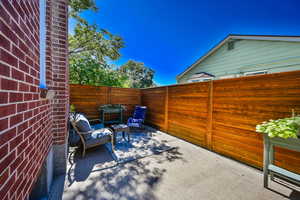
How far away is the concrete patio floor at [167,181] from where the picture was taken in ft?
6.10

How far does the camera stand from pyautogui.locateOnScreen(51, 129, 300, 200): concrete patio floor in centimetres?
186

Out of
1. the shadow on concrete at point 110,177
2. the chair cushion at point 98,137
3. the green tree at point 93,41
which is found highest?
the green tree at point 93,41

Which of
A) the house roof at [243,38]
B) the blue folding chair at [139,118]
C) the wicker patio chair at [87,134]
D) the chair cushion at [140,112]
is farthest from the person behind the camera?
the chair cushion at [140,112]

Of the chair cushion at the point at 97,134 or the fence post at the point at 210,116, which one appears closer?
the chair cushion at the point at 97,134

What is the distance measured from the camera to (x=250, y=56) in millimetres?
5113

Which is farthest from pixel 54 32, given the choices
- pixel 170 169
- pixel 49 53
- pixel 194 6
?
pixel 194 6

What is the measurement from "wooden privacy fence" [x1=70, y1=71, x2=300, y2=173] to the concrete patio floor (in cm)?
45

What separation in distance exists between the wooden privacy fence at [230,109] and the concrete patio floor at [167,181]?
45 centimetres

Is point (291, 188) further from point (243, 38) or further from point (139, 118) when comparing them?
point (243, 38)

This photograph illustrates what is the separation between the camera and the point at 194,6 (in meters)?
4.91

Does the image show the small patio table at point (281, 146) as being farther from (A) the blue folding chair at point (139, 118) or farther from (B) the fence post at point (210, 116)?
(A) the blue folding chair at point (139, 118)

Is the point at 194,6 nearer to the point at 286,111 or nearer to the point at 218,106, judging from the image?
the point at 218,106

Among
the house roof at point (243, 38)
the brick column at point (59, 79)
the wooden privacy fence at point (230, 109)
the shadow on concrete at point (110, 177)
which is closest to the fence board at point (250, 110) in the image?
the wooden privacy fence at point (230, 109)

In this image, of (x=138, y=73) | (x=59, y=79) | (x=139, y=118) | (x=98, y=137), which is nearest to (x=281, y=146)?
(x=98, y=137)
